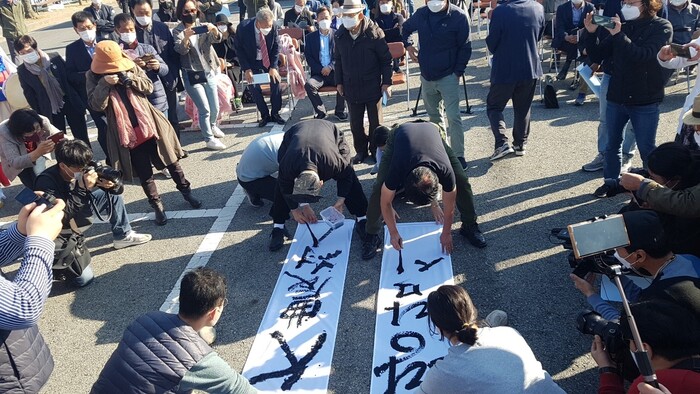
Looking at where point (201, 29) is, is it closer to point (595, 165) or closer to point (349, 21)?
point (349, 21)

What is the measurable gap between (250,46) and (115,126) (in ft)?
10.4

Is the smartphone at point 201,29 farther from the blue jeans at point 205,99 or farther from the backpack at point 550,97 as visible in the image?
the backpack at point 550,97

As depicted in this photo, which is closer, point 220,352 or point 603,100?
point 220,352

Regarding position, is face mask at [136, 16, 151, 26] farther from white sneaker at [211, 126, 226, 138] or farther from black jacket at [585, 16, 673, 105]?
black jacket at [585, 16, 673, 105]

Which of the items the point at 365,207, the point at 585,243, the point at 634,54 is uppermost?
the point at 634,54

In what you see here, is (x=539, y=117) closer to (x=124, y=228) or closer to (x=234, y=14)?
(x=124, y=228)

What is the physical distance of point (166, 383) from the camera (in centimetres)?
232

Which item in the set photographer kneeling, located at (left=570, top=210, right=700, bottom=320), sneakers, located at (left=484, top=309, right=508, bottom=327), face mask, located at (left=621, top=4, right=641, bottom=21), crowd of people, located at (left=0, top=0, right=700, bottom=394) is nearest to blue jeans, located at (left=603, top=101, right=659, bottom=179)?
crowd of people, located at (left=0, top=0, right=700, bottom=394)

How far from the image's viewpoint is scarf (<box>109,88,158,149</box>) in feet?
15.8

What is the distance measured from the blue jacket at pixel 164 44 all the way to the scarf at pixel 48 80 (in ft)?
3.49

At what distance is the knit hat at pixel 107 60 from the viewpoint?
465 centimetres

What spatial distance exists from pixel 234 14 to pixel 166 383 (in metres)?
17.1

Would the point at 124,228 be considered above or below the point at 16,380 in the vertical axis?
below

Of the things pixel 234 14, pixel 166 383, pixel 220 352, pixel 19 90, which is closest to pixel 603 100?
pixel 220 352
